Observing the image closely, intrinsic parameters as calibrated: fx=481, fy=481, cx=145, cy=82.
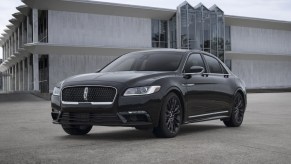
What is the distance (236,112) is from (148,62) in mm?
2834

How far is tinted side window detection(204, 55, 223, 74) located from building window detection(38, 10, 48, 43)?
1353 inches

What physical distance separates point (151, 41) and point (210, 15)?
677cm

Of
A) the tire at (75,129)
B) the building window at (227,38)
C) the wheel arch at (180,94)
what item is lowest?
the tire at (75,129)

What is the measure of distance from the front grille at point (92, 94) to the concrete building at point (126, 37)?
32.3 m

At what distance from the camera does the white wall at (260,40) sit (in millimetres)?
56156

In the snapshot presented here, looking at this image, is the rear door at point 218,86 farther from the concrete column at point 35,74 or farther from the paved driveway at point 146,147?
the concrete column at point 35,74

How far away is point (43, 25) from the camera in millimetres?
44812

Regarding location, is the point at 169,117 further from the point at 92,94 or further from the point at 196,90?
the point at 92,94

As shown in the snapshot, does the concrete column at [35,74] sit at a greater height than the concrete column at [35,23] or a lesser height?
lesser

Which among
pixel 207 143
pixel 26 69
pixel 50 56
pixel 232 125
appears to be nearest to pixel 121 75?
pixel 207 143

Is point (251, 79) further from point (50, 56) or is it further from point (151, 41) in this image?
point (50, 56)

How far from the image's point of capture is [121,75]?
8219 millimetres

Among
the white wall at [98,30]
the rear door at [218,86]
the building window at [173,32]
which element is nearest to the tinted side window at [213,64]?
the rear door at [218,86]

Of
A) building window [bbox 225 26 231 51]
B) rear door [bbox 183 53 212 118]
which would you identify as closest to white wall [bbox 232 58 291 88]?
building window [bbox 225 26 231 51]
